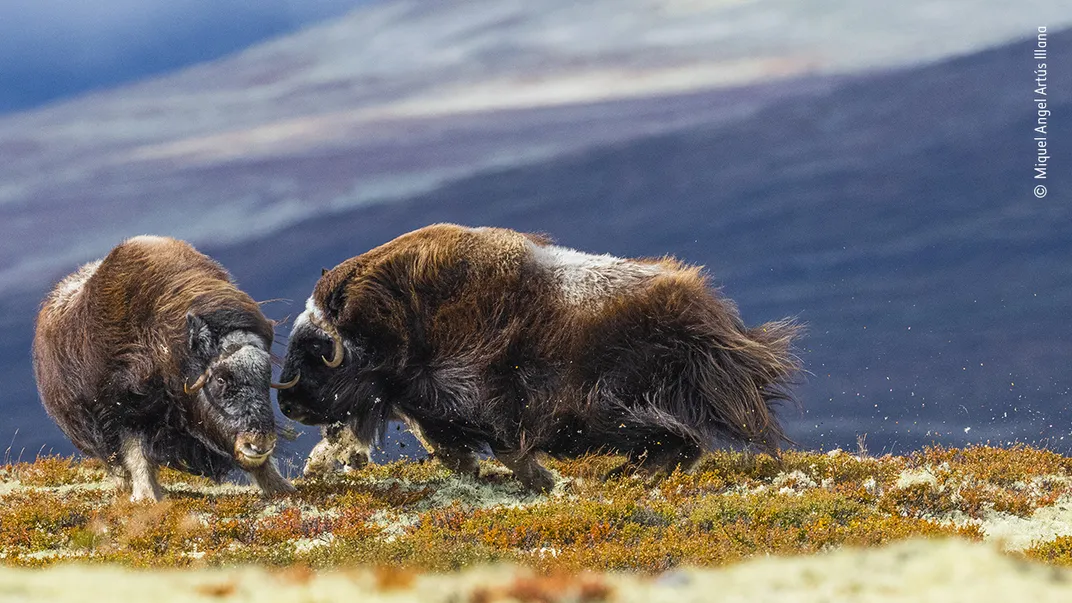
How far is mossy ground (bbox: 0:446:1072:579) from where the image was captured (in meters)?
6.13

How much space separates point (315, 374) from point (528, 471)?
183 cm

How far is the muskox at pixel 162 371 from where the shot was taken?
27.2 ft

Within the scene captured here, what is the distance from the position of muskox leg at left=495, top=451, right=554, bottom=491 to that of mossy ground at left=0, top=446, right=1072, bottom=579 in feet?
0.44

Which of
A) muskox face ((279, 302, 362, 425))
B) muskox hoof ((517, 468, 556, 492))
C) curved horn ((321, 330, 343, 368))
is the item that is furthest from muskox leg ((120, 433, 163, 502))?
muskox hoof ((517, 468, 556, 492))

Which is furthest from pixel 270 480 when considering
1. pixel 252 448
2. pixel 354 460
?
pixel 354 460

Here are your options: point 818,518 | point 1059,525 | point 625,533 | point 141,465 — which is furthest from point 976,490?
point 141,465

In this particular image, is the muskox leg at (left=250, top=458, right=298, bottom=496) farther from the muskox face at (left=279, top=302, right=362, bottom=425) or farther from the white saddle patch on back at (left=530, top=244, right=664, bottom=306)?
the white saddle patch on back at (left=530, top=244, right=664, bottom=306)

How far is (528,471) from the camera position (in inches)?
344

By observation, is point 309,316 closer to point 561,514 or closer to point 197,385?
point 197,385

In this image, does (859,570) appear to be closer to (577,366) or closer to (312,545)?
(312,545)

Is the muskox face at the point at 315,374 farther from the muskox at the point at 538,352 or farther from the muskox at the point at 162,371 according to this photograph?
the muskox at the point at 162,371

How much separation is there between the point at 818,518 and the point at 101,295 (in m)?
5.55

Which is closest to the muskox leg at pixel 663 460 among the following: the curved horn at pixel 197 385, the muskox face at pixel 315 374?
the muskox face at pixel 315 374

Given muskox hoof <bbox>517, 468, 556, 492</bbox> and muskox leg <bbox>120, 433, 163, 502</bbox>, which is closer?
muskox leg <bbox>120, 433, 163, 502</bbox>
